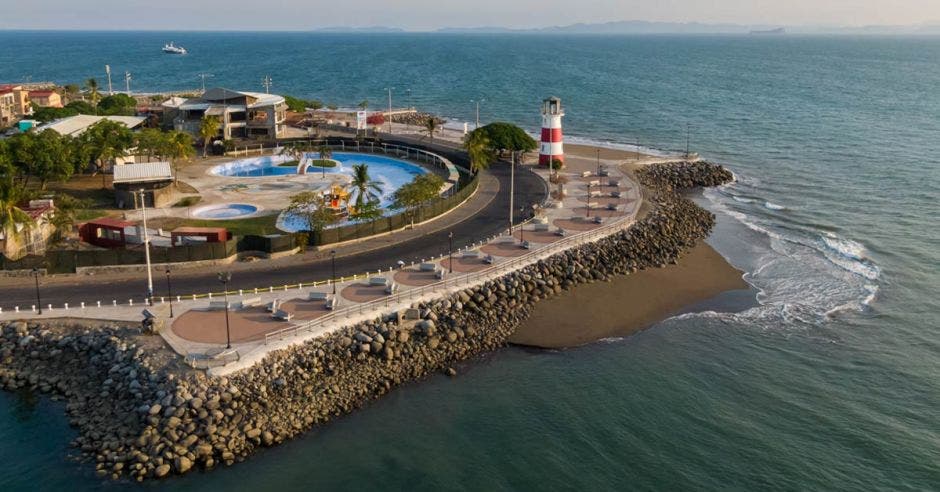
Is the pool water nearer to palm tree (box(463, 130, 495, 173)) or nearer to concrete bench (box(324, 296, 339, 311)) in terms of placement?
palm tree (box(463, 130, 495, 173))

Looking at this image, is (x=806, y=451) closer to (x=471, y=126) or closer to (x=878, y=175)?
(x=878, y=175)

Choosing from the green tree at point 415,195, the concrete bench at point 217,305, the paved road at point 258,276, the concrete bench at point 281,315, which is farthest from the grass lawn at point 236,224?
the concrete bench at point 281,315

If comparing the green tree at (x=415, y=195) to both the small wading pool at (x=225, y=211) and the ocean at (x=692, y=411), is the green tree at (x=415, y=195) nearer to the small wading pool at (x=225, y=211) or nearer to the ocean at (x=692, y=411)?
the small wading pool at (x=225, y=211)

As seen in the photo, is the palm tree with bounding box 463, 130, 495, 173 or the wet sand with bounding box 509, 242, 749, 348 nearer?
the wet sand with bounding box 509, 242, 749, 348

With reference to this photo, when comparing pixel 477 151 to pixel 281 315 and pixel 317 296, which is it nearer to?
pixel 317 296

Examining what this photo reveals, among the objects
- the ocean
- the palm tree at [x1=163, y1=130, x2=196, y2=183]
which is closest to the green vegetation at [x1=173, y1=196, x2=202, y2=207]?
the palm tree at [x1=163, y1=130, x2=196, y2=183]

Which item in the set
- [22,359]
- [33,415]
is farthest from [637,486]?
[22,359]

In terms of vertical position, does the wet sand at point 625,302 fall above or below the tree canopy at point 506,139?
below

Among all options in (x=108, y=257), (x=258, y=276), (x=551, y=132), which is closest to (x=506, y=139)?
(x=551, y=132)
